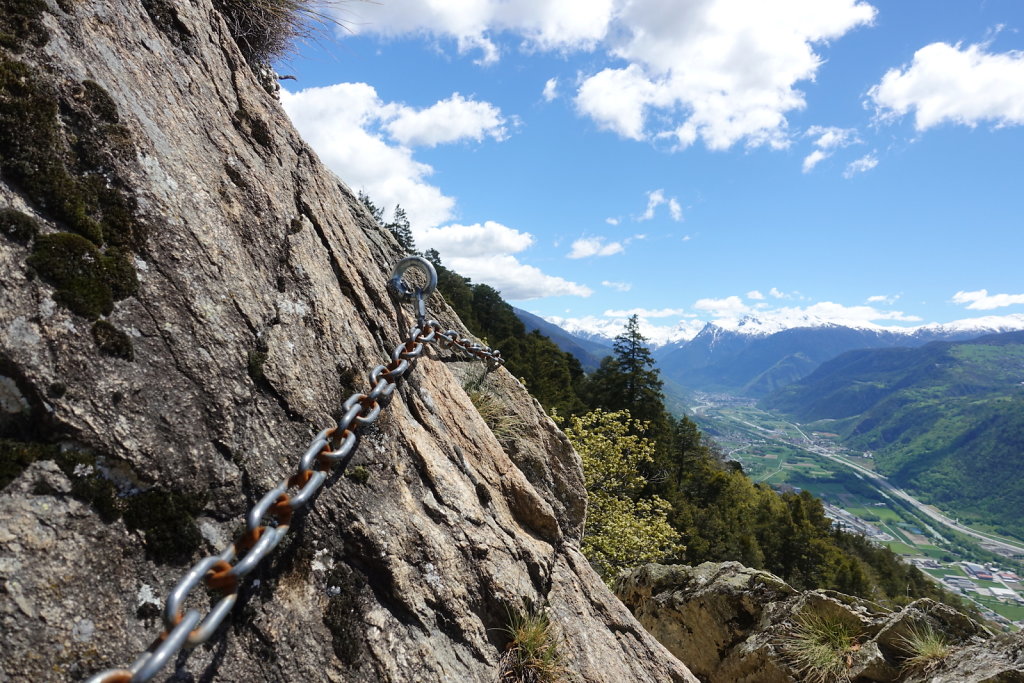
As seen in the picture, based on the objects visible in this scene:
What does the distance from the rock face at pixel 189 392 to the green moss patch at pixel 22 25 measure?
12 millimetres

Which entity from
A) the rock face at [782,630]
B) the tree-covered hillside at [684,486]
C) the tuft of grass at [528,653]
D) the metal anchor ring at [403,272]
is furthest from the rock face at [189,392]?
the tree-covered hillside at [684,486]

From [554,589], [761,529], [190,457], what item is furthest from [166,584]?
[761,529]

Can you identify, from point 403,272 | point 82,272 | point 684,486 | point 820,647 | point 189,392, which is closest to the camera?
point 82,272

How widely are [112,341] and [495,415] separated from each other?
5.43 metres

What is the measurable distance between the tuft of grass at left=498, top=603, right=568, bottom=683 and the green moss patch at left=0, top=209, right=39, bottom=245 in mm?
4237

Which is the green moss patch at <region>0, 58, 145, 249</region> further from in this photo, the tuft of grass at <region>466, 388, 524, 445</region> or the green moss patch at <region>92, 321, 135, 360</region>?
the tuft of grass at <region>466, 388, 524, 445</region>

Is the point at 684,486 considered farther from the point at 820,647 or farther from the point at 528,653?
the point at 528,653

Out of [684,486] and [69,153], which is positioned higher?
[69,153]

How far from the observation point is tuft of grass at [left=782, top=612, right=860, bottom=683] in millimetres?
8531

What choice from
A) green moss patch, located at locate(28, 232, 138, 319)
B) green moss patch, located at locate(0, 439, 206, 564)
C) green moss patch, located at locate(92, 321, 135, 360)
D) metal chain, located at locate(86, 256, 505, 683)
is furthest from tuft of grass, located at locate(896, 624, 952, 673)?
green moss patch, located at locate(28, 232, 138, 319)

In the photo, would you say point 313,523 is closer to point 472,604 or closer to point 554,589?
point 472,604

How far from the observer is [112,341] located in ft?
8.87

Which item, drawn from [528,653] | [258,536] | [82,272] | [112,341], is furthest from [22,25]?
[528,653]

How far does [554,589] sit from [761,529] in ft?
206
